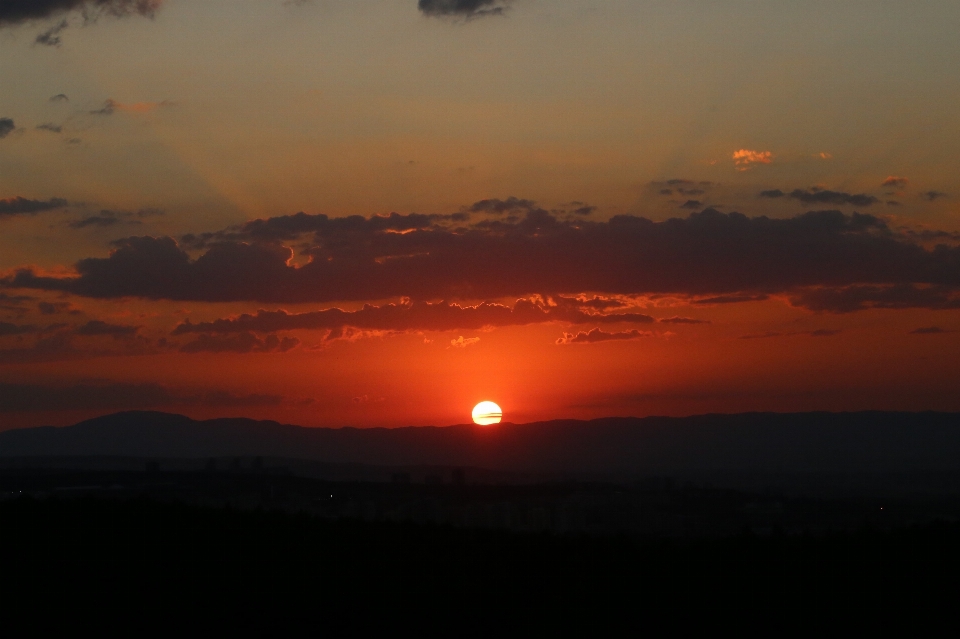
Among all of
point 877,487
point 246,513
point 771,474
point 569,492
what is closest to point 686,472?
point 771,474

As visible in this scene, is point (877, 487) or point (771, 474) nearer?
point (877, 487)

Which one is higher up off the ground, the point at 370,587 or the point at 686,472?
the point at 686,472

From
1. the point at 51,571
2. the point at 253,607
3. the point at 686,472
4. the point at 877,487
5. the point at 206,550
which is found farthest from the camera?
the point at 686,472

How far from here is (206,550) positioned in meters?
30.9

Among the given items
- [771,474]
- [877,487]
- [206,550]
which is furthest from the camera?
[771,474]

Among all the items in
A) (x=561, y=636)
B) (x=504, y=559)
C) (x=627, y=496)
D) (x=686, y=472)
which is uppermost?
(x=686, y=472)

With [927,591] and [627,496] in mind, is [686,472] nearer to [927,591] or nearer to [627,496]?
[627,496]

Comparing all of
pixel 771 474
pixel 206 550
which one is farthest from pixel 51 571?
pixel 771 474

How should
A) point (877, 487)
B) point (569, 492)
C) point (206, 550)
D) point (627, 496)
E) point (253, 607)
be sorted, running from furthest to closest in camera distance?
point (877, 487) → point (569, 492) → point (627, 496) → point (206, 550) → point (253, 607)

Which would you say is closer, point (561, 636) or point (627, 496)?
point (561, 636)

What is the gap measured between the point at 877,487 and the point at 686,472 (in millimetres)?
63161

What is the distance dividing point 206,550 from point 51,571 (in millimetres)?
4037

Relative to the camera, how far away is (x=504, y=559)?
29.9 m

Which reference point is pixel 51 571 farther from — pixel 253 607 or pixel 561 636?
pixel 561 636
